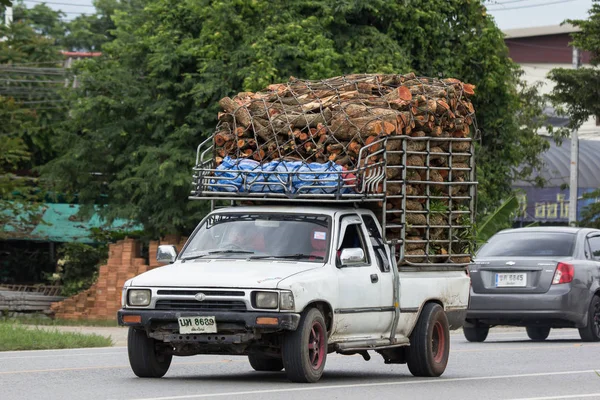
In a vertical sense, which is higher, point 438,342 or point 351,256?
point 351,256

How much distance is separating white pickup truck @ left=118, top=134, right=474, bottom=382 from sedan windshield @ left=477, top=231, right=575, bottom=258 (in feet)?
18.3

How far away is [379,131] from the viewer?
521 inches

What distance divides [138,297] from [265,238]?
4.88 ft

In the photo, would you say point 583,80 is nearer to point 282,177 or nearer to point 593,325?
point 593,325

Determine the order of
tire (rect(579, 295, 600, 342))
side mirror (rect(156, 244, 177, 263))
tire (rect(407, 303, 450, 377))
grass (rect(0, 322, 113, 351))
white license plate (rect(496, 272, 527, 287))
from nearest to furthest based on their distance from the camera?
side mirror (rect(156, 244, 177, 263)), tire (rect(407, 303, 450, 377)), grass (rect(0, 322, 113, 351)), white license plate (rect(496, 272, 527, 287)), tire (rect(579, 295, 600, 342))

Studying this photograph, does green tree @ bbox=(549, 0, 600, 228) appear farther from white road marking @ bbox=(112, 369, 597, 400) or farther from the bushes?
white road marking @ bbox=(112, 369, 597, 400)

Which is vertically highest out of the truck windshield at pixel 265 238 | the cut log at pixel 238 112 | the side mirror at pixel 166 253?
the cut log at pixel 238 112

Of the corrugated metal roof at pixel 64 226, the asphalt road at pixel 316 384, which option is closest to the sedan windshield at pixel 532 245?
the asphalt road at pixel 316 384

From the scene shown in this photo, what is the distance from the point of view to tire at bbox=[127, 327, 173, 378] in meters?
11.8

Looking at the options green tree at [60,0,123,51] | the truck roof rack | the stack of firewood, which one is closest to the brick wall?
the stack of firewood

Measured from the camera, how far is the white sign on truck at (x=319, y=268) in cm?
1127

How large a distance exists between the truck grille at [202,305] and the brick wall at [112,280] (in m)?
20.5

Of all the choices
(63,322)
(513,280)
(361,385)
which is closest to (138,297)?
(361,385)

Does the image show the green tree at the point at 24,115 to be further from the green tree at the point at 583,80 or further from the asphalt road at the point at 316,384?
the asphalt road at the point at 316,384
